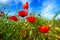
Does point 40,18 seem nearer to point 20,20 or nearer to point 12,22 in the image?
point 20,20

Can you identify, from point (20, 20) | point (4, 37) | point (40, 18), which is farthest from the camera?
point (40, 18)

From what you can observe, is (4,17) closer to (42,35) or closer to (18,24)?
(18,24)

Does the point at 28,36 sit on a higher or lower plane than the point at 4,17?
lower

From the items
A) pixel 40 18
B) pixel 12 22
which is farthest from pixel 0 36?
pixel 40 18

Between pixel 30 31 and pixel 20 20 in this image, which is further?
pixel 20 20

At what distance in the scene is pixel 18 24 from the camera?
2914 mm

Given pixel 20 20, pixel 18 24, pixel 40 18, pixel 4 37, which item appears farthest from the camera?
pixel 40 18

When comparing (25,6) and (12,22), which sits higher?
(25,6)

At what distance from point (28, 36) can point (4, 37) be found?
0.42 meters

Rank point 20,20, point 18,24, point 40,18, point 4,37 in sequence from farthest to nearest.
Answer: point 40,18 < point 20,20 < point 18,24 < point 4,37

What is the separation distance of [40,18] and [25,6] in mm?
703

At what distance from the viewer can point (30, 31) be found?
2.93m

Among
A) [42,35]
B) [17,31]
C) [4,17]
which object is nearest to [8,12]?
[4,17]

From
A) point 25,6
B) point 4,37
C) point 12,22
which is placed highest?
point 25,6
